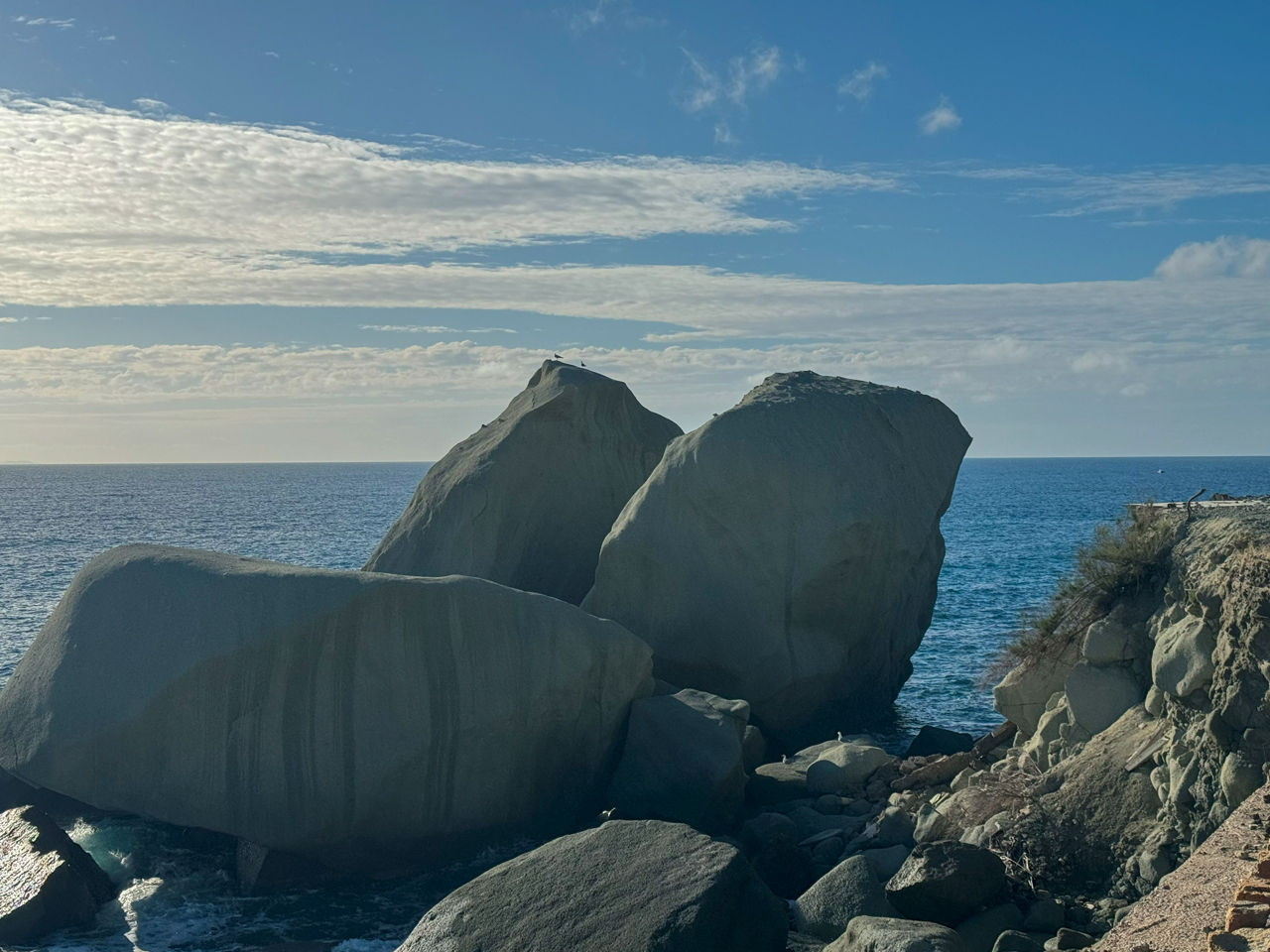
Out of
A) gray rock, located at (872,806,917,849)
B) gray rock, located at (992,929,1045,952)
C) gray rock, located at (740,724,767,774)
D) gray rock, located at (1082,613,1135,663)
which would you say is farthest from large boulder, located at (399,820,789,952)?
gray rock, located at (740,724,767,774)

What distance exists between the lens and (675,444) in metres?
19.8

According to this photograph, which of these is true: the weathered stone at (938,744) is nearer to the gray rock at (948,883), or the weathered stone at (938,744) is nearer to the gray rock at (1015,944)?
the gray rock at (948,883)

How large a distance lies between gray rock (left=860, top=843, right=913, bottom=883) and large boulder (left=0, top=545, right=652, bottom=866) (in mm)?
4450

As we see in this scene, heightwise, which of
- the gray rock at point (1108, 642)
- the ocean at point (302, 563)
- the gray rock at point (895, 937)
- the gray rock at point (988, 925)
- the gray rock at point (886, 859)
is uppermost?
the gray rock at point (1108, 642)

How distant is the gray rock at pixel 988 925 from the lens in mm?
9539

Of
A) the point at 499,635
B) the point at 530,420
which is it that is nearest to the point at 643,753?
the point at 499,635

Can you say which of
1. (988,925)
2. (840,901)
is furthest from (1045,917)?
(840,901)

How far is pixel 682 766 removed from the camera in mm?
14281

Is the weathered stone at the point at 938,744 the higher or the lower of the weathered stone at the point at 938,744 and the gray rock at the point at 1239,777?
the lower

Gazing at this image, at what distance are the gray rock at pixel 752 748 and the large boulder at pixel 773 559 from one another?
53.6 inches

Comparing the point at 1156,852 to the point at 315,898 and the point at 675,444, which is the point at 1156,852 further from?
the point at 675,444

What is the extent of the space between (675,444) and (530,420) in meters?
3.65

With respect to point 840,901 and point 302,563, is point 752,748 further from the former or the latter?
point 302,563

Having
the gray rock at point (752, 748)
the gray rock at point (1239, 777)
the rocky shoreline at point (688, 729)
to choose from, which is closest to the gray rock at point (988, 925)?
the rocky shoreline at point (688, 729)
